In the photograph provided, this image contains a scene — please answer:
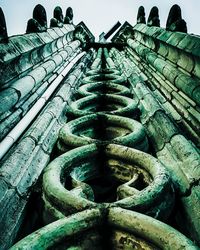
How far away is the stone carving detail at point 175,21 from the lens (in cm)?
224

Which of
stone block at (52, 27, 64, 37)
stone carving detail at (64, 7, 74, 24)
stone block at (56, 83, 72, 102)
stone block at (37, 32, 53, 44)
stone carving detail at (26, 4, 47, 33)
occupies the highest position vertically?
stone carving detail at (64, 7, 74, 24)

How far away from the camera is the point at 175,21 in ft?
7.80

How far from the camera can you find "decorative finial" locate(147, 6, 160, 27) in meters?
3.35

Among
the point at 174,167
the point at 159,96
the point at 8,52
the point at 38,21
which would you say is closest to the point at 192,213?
the point at 174,167

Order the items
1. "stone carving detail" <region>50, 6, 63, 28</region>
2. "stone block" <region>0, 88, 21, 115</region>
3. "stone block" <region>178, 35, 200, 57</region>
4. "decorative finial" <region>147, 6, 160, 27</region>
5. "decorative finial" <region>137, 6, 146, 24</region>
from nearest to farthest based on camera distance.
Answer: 1. "stone block" <region>0, 88, 21, 115</region>
2. "stone block" <region>178, 35, 200, 57</region>
3. "decorative finial" <region>147, 6, 160, 27</region>
4. "stone carving detail" <region>50, 6, 63, 28</region>
5. "decorative finial" <region>137, 6, 146, 24</region>

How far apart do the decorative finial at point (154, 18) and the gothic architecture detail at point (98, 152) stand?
1.93 ft

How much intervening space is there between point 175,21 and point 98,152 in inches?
60.0

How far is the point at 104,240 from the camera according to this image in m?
0.90

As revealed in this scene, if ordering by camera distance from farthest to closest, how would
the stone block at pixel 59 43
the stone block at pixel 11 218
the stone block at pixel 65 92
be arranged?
the stone block at pixel 59 43 → the stone block at pixel 65 92 → the stone block at pixel 11 218

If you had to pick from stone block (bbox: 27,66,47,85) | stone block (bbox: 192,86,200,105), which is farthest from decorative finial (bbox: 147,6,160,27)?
stone block (bbox: 192,86,200,105)

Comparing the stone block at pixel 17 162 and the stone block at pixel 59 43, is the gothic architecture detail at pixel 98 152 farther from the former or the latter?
the stone block at pixel 59 43

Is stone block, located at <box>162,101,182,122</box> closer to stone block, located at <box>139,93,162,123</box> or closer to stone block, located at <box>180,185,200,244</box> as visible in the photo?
stone block, located at <box>139,93,162,123</box>

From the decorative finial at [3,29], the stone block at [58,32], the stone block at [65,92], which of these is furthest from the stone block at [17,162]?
the stone block at [58,32]

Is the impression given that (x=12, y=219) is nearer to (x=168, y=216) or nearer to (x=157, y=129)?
(x=168, y=216)
